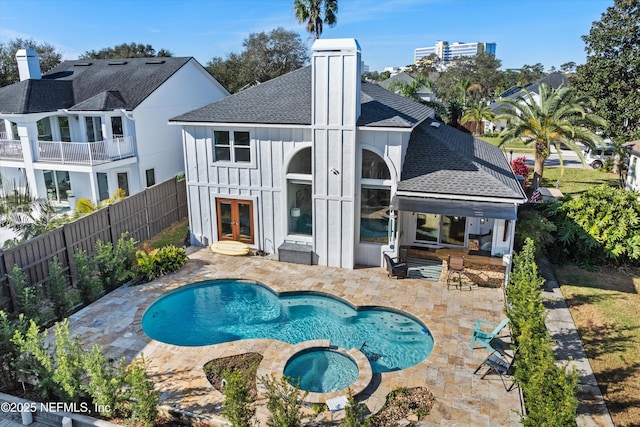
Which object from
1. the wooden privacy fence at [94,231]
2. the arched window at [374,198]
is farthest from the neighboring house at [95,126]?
the arched window at [374,198]

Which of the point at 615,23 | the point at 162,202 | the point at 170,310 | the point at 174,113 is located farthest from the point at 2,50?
the point at 615,23

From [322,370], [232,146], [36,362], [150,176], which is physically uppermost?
[232,146]

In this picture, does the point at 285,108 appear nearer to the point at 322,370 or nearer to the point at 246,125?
the point at 246,125

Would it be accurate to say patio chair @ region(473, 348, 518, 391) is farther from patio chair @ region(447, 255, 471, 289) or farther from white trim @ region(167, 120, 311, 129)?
white trim @ region(167, 120, 311, 129)

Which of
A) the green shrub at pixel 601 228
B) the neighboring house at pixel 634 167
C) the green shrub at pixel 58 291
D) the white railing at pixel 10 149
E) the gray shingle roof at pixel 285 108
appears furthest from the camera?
the white railing at pixel 10 149

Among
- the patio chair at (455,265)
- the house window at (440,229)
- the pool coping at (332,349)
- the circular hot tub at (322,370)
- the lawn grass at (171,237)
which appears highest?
the house window at (440,229)

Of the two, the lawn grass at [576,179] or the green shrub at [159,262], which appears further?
the lawn grass at [576,179]

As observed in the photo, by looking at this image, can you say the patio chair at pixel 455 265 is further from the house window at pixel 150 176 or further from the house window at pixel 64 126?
the house window at pixel 64 126

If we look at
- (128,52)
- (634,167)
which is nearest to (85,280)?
(634,167)
